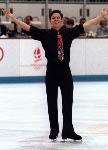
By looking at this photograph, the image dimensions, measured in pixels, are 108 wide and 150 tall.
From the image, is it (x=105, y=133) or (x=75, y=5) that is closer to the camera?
(x=105, y=133)

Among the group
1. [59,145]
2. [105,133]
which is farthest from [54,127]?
[105,133]

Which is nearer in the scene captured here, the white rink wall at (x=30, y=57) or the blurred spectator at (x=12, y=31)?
the white rink wall at (x=30, y=57)

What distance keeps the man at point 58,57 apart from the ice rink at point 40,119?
0.28m

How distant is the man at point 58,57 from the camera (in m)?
5.81

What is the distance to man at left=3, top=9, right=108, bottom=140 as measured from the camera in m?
5.81

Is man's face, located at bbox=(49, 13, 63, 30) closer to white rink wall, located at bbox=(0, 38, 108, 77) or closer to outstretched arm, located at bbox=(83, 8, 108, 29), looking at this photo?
outstretched arm, located at bbox=(83, 8, 108, 29)

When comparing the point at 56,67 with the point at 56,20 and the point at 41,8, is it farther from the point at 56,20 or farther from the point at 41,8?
the point at 41,8

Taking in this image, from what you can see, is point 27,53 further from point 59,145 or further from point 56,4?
point 59,145

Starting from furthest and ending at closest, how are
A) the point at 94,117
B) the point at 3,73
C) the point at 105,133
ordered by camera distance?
the point at 3,73
the point at 94,117
the point at 105,133

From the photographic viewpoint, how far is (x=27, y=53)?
14594 mm

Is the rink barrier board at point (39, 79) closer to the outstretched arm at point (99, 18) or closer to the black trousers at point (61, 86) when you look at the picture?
the black trousers at point (61, 86)

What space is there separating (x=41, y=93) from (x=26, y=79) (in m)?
3.09

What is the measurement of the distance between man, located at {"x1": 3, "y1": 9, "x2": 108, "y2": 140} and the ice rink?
0.91ft

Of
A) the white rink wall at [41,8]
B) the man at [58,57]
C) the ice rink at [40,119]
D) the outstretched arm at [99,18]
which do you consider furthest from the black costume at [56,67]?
the white rink wall at [41,8]
